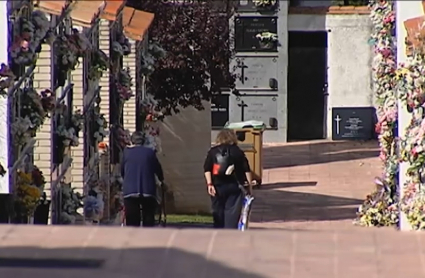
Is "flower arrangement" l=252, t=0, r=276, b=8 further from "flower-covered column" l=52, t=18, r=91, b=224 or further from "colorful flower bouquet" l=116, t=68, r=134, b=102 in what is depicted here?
"flower-covered column" l=52, t=18, r=91, b=224

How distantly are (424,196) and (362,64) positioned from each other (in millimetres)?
15471

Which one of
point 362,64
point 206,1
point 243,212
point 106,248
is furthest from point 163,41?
point 362,64

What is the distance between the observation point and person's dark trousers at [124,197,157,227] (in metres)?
9.98

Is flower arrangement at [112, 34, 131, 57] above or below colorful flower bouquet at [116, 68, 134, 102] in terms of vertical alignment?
above

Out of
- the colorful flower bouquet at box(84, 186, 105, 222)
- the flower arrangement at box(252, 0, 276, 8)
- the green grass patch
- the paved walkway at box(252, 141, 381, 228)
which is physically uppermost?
the flower arrangement at box(252, 0, 276, 8)

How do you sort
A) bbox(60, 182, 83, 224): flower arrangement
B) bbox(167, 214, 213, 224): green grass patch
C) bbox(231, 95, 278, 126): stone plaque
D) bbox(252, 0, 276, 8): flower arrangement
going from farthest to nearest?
bbox(231, 95, 278, 126): stone plaque → bbox(252, 0, 276, 8): flower arrangement → bbox(167, 214, 213, 224): green grass patch → bbox(60, 182, 83, 224): flower arrangement

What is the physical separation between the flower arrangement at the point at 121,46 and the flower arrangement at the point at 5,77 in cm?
307

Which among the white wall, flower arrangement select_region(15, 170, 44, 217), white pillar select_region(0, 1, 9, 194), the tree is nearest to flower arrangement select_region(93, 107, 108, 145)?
flower arrangement select_region(15, 170, 44, 217)

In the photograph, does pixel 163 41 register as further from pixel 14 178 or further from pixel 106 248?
pixel 106 248

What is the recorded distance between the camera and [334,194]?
52.0ft

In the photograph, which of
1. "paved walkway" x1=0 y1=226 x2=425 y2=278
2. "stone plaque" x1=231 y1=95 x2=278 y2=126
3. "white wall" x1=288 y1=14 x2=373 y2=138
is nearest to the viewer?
"paved walkway" x1=0 y1=226 x2=425 y2=278

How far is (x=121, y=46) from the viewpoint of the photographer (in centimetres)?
1024

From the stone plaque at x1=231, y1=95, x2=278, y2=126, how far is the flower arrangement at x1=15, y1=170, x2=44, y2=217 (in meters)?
15.9

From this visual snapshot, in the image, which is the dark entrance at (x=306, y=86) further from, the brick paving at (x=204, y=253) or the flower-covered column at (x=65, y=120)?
the brick paving at (x=204, y=253)
